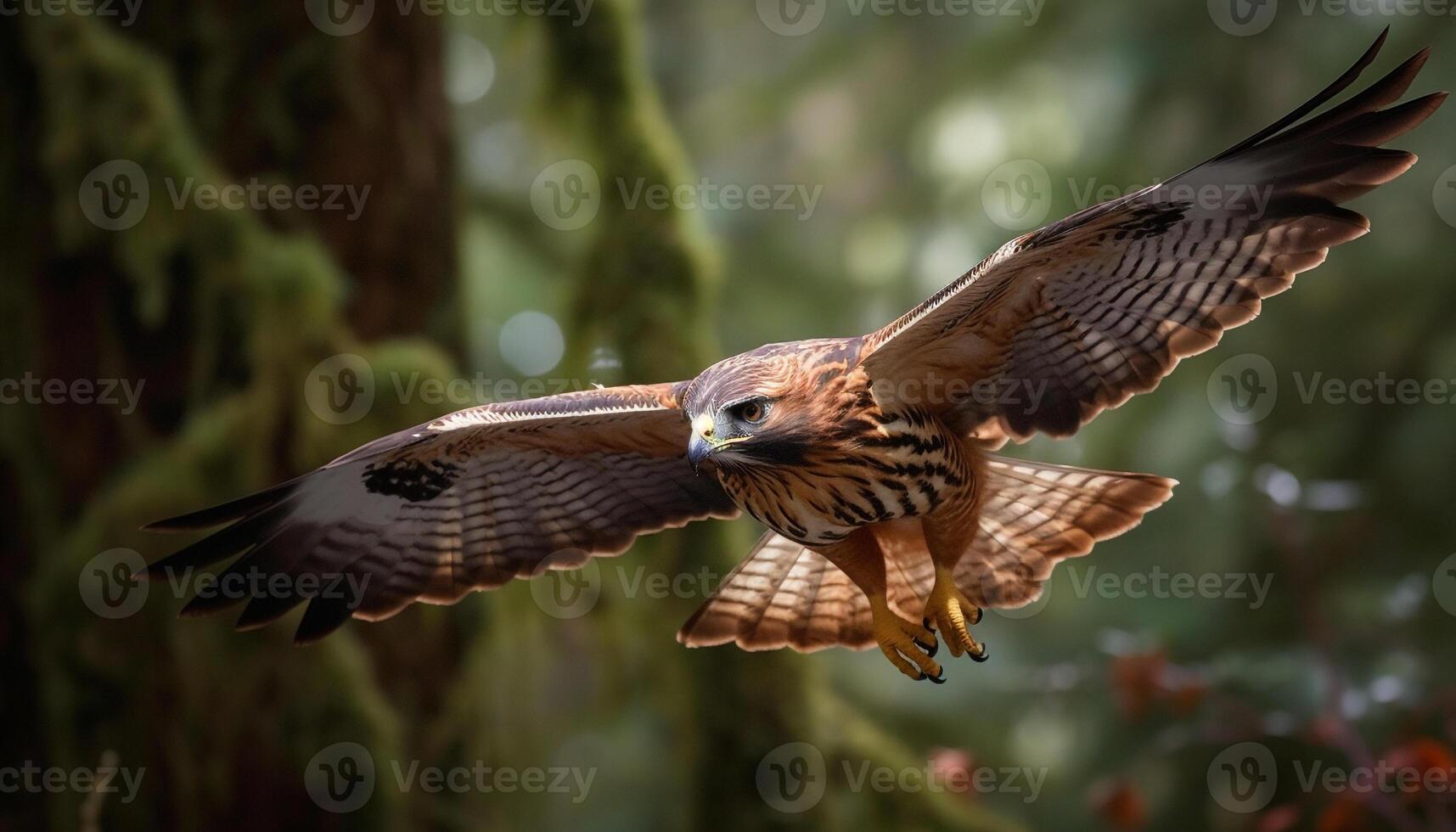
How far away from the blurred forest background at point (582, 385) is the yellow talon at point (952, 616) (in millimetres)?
1701

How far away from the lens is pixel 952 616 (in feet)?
6.15

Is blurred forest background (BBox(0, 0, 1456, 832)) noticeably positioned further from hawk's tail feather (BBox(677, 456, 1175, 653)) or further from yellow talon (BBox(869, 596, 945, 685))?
yellow talon (BBox(869, 596, 945, 685))

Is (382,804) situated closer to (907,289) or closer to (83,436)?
(83,436)

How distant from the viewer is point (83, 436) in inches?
153

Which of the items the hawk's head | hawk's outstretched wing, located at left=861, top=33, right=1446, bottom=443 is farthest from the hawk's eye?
hawk's outstretched wing, located at left=861, top=33, right=1446, bottom=443

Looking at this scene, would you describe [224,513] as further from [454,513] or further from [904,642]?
[904,642]

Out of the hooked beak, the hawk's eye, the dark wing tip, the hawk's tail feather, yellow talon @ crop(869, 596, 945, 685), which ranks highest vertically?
the dark wing tip

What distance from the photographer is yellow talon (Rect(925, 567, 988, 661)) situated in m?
1.82

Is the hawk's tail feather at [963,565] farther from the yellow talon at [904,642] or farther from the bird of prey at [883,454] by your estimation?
the yellow talon at [904,642]

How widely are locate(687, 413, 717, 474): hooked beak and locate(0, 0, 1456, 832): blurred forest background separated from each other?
179 centimetres

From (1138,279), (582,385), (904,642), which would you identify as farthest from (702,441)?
(582,385)

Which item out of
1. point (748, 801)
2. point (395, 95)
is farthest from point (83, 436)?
point (748, 801)

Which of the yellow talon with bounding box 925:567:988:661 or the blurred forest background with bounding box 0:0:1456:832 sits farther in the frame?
the blurred forest background with bounding box 0:0:1456:832

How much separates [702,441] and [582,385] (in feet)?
6.72
